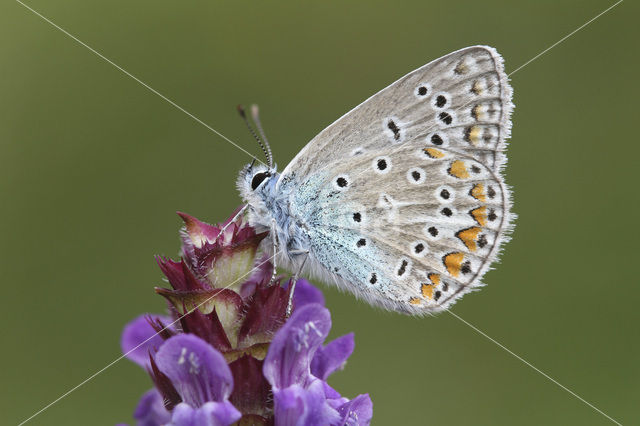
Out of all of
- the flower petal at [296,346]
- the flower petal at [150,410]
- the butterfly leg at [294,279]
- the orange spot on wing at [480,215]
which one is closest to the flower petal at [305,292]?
the butterfly leg at [294,279]

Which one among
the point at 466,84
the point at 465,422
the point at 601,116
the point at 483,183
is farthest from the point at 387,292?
the point at 601,116

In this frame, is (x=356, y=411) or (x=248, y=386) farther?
(x=356, y=411)

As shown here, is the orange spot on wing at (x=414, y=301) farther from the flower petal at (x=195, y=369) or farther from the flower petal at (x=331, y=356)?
the flower petal at (x=195, y=369)

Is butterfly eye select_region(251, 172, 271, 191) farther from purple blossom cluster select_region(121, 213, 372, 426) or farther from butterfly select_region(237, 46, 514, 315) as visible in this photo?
purple blossom cluster select_region(121, 213, 372, 426)

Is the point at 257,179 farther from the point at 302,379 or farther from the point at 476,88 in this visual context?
the point at 302,379

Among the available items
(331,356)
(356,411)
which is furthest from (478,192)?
(356,411)

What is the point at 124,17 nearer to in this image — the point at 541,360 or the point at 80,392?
the point at 80,392
